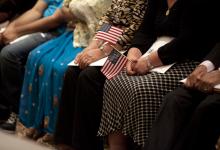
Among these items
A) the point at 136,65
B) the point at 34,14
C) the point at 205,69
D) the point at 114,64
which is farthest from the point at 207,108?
the point at 34,14

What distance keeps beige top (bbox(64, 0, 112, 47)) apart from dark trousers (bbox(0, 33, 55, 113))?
1.16 feet

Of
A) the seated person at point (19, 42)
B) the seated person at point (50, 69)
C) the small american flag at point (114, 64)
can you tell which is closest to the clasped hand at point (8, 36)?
the seated person at point (19, 42)

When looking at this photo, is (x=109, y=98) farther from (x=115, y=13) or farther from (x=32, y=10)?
(x=32, y=10)

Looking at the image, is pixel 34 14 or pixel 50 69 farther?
pixel 34 14

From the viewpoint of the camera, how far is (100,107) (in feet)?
7.11

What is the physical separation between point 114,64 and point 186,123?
556 mm

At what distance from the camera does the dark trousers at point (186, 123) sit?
1544mm

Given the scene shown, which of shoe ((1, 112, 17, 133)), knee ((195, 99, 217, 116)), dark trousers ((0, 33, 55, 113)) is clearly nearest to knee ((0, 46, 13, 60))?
dark trousers ((0, 33, 55, 113))

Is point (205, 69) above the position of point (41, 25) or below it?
below

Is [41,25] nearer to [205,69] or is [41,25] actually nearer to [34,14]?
[34,14]

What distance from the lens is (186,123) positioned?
1667 mm

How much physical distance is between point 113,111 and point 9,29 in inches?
58.6

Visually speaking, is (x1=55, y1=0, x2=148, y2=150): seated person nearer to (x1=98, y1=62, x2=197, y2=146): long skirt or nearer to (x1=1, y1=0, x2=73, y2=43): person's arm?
(x1=98, y1=62, x2=197, y2=146): long skirt

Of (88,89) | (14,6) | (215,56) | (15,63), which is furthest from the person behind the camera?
(14,6)
